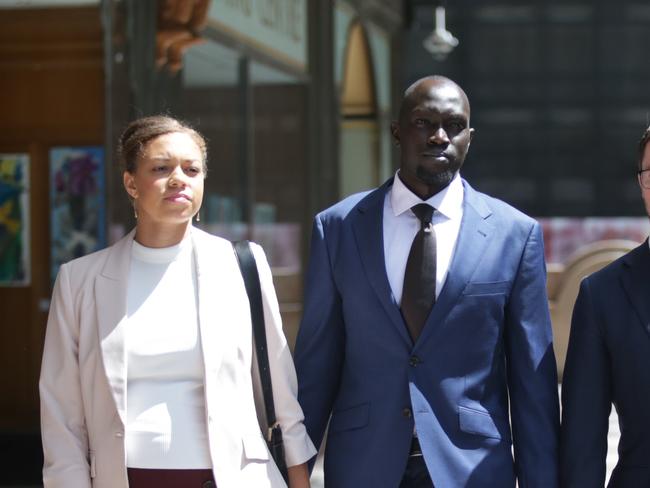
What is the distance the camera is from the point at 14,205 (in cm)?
921

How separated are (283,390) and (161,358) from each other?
0.43m

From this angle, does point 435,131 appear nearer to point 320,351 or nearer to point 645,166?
point 645,166

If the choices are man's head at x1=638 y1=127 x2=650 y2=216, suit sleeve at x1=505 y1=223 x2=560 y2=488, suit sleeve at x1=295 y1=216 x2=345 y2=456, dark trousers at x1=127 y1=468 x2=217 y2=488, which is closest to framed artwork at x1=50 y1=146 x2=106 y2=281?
suit sleeve at x1=295 y1=216 x2=345 y2=456

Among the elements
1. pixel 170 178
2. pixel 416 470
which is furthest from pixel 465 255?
pixel 170 178

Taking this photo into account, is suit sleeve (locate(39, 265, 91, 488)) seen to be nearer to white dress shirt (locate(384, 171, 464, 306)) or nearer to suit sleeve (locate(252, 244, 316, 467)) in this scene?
suit sleeve (locate(252, 244, 316, 467))

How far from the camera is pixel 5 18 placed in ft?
27.6

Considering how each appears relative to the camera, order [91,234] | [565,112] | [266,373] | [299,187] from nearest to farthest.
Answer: [266,373]
[91,234]
[299,187]
[565,112]

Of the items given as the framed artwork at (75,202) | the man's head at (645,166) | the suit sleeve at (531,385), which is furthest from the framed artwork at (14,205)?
the man's head at (645,166)

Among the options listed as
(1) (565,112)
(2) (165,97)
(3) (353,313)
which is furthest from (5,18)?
(1) (565,112)

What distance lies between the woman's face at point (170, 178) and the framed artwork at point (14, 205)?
5814 mm

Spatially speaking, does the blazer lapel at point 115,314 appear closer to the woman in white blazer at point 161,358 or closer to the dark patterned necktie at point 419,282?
the woman in white blazer at point 161,358

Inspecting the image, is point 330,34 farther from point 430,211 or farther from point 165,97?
point 430,211

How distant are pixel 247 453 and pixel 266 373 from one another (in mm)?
262

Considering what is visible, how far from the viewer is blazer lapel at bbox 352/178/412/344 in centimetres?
381
